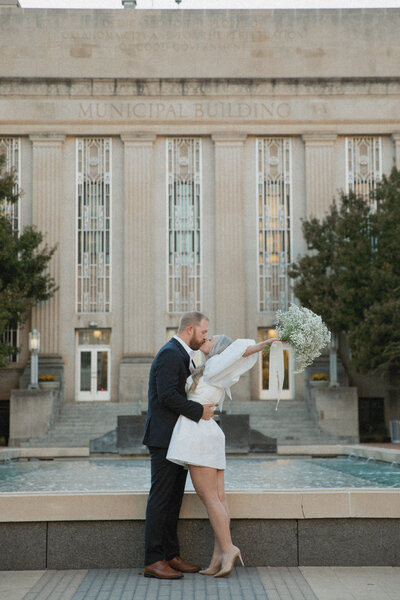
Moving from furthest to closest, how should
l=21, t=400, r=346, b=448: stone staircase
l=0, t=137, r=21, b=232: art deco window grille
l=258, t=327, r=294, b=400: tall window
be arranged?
l=0, t=137, r=21, b=232: art deco window grille → l=258, t=327, r=294, b=400: tall window → l=21, t=400, r=346, b=448: stone staircase

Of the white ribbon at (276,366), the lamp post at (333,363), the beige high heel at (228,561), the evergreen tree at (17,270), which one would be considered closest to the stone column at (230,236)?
the lamp post at (333,363)

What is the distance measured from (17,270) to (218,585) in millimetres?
24055

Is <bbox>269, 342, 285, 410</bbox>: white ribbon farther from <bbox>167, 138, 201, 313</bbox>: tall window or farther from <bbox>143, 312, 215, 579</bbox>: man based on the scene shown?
<bbox>167, 138, 201, 313</bbox>: tall window

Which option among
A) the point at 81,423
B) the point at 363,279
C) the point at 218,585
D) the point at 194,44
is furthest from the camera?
the point at 194,44

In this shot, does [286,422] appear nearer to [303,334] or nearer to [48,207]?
[48,207]

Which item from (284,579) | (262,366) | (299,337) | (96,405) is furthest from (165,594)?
(262,366)

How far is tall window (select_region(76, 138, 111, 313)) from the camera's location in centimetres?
3366

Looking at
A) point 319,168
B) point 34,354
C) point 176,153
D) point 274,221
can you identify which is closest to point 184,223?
point 176,153

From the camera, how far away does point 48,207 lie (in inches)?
1319

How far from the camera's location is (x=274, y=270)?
33938 mm

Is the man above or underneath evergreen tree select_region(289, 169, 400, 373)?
underneath

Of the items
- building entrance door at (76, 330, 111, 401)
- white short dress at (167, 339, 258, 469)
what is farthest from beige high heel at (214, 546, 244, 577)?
building entrance door at (76, 330, 111, 401)

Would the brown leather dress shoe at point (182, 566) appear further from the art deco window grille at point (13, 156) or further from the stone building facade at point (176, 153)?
the art deco window grille at point (13, 156)

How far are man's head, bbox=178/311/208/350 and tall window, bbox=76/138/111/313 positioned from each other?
2653cm
